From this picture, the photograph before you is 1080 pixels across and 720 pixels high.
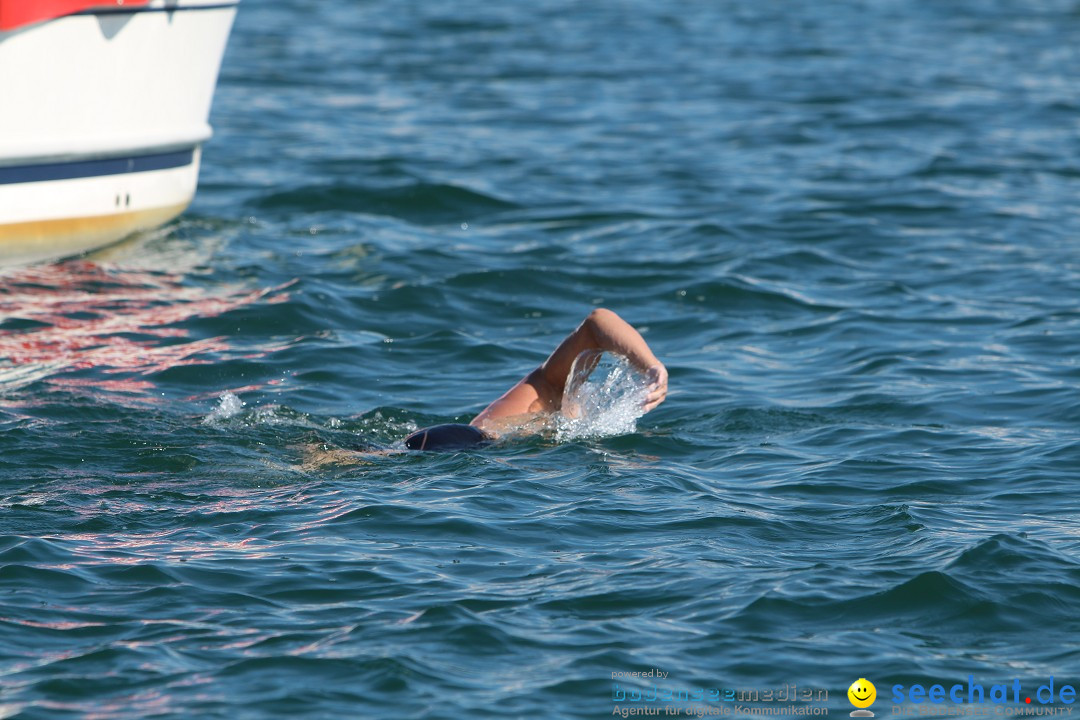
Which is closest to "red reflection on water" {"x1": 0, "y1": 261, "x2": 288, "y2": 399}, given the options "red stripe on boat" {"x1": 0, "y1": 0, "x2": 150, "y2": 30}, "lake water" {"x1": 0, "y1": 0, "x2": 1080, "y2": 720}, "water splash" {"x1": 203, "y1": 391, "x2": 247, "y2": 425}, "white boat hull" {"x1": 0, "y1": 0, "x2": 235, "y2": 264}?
"lake water" {"x1": 0, "y1": 0, "x2": 1080, "y2": 720}

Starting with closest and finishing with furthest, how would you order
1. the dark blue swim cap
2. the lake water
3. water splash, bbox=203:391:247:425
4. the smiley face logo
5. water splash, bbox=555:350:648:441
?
1. the smiley face logo
2. the lake water
3. the dark blue swim cap
4. water splash, bbox=555:350:648:441
5. water splash, bbox=203:391:247:425

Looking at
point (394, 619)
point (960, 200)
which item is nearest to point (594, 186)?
point (960, 200)

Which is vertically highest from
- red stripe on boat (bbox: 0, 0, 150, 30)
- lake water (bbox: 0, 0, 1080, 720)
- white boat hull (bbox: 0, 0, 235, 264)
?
red stripe on boat (bbox: 0, 0, 150, 30)

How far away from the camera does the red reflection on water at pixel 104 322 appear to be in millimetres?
8781

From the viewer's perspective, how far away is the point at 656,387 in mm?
7062

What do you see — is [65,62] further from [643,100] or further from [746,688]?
[643,100]

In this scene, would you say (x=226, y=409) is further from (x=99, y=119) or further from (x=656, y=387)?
(x=99, y=119)

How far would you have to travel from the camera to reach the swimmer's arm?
7.16 metres

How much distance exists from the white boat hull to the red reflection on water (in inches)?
13.4

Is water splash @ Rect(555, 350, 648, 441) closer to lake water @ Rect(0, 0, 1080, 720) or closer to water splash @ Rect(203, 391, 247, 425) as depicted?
lake water @ Rect(0, 0, 1080, 720)

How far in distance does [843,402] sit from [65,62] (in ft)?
17.6

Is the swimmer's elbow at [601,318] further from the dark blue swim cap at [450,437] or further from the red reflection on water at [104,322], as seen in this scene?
the red reflection on water at [104,322]

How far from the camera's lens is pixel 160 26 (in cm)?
1040

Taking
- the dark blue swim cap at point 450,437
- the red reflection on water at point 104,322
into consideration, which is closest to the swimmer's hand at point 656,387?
the dark blue swim cap at point 450,437
